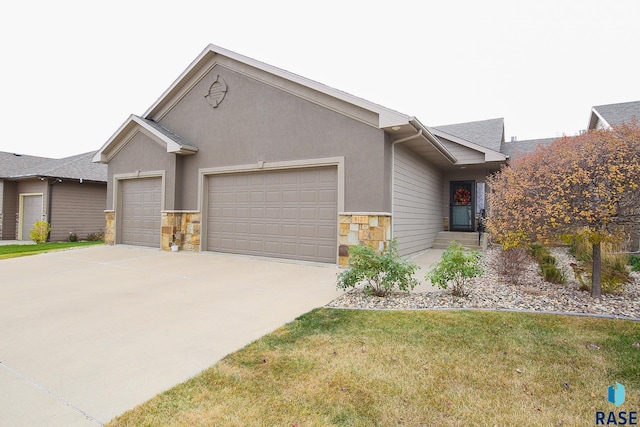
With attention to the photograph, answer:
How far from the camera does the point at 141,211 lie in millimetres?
11445

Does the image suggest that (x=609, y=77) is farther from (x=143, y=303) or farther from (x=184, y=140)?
(x=143, y=303)

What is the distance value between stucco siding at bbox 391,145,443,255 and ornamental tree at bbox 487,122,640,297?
3.03 meters

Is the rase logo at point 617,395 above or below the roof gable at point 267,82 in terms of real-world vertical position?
below

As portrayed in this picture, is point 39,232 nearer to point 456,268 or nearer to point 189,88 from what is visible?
point 189,88

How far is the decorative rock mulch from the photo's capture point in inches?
175

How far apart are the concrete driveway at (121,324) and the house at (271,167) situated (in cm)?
147

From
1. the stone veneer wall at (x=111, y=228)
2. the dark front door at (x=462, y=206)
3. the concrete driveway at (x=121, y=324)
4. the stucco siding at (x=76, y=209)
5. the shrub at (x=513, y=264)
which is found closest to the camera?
the concrete driveway at (x=121, y=324)

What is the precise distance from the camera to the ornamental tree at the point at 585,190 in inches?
171

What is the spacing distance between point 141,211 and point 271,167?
5677 millimetres

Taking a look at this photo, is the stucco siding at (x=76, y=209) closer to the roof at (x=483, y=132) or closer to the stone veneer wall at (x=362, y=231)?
the stone veneer wall at (x=362, y=231)

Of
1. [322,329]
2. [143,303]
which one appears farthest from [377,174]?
[143,303]

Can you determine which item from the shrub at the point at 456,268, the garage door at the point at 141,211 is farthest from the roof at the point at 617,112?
the garage door at the point at 141,211

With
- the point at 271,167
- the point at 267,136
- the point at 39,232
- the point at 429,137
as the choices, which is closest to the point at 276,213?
the point at 271,167

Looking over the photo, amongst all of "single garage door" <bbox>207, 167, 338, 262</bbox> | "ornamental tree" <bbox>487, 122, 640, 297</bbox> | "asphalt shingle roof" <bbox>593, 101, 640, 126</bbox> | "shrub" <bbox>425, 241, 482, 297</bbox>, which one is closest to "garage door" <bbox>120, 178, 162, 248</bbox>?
"single garage door" <bbox>207, 167, 338, 262</bbox>
